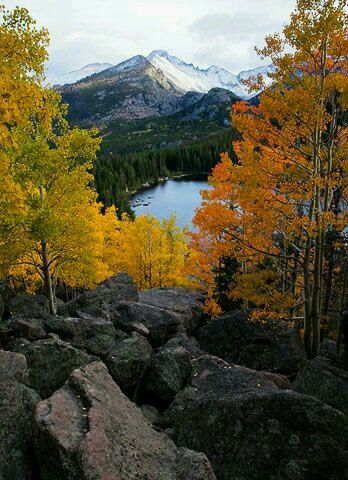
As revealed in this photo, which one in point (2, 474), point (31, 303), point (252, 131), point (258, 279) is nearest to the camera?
point (2, 474)

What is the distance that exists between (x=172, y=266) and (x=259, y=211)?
25.8 metres

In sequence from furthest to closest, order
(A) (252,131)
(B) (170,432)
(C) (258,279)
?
(C) (258,279) → (A) (252,131) → (B) (170,432)

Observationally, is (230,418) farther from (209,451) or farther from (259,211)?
(259,211)

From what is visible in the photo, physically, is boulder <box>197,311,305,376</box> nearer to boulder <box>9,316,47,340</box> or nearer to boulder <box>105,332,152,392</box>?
boulder <box>105,332,152,392</box>

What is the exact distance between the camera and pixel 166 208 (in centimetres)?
10319

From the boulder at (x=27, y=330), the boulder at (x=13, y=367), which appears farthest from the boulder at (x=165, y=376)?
the boulder at (x=13, y=367)

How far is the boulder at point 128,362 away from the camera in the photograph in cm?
1009

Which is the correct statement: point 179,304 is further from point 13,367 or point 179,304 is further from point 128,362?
point 13,367

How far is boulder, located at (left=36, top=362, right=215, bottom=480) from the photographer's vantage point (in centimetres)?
499

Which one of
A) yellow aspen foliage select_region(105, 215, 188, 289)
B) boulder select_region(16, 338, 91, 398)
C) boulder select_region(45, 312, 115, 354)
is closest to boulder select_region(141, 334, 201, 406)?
boulder select_region(45, 312, 115, 354)

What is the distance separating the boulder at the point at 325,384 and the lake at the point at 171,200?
67.9 meters

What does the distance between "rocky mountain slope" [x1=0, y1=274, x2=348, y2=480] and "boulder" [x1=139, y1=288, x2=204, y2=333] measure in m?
9.73

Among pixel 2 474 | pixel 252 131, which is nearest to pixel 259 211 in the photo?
pixel 252 131

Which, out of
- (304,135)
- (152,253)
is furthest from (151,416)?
(152,253)
